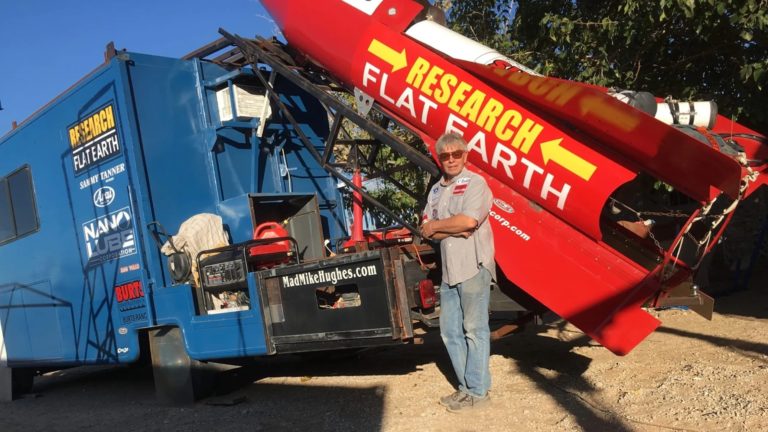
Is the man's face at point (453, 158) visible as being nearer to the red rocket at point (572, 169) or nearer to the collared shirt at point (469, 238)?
the collared shirt at point (469, 238)

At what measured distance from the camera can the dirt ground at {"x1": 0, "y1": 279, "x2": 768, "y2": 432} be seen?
387 centimetres

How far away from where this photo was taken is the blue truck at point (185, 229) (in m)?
4.66

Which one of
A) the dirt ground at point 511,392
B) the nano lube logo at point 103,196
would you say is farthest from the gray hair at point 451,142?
the nano lube logo at point 103,196

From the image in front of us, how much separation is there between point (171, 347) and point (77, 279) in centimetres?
162

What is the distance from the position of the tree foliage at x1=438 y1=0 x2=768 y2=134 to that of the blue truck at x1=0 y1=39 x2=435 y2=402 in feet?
9.30

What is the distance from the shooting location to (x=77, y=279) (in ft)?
21.1

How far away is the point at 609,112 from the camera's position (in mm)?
3713

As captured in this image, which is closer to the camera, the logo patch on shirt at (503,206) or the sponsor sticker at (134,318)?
the logo patch on shirt at (503,206)

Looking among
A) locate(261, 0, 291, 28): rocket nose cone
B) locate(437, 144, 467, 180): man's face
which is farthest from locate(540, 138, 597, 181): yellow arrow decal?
locate(261, 0, 291, 28): rocket nose cone

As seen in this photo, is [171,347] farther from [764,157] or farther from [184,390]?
[764,157]

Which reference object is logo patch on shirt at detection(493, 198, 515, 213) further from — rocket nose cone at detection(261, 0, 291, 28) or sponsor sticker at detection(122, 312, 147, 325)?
sponsor sticker at detection(122, 312, 147, 325)

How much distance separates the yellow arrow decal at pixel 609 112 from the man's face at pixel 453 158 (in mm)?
819

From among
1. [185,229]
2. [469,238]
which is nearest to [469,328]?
[469,238]

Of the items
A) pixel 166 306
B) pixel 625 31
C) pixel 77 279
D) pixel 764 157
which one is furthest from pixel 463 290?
pixel 77 279
